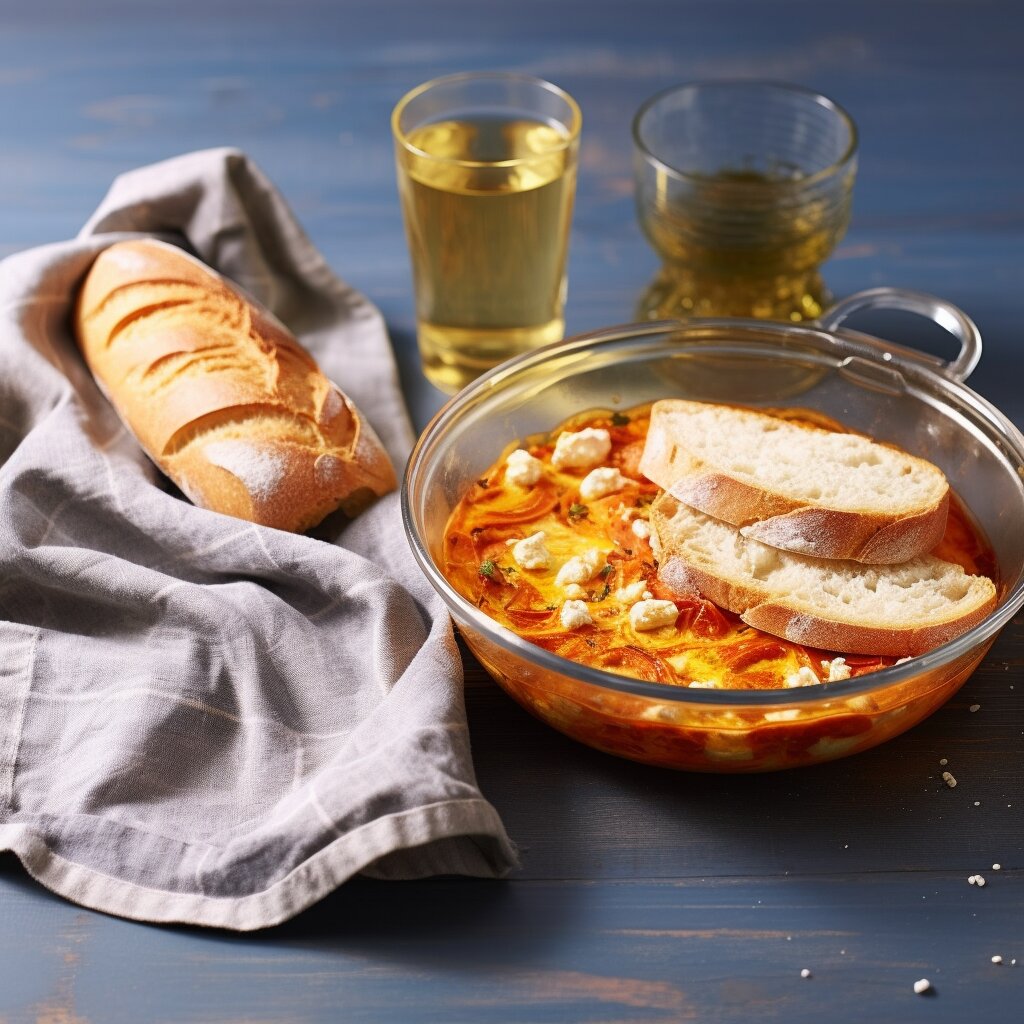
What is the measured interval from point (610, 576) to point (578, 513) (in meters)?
0.19

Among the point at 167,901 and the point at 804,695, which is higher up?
the point at 804,695

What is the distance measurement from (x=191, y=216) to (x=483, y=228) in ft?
2.51

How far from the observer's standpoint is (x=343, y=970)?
6.53 feet

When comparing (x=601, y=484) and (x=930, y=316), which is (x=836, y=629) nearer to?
(x=601, y=484)

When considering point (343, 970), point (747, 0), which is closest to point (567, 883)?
point (343, 970)

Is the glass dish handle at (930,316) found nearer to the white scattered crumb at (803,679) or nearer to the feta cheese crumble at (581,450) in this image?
the feta cheese crumble at (581,450)

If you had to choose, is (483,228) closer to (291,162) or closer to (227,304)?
(227,304)

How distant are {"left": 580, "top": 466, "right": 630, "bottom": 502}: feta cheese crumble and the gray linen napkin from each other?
339 millimetres

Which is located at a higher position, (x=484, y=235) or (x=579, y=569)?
(x=484, y=235)

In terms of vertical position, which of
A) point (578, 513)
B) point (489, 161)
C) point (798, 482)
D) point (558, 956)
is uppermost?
point (489, 161)

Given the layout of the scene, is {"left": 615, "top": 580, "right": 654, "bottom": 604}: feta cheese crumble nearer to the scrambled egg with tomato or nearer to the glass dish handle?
the scrambled egg with tomato

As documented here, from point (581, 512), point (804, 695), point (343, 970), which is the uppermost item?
point (804, 695)

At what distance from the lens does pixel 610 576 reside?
2381 mm

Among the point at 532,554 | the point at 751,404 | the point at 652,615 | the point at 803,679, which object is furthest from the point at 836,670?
the point at 751,404
